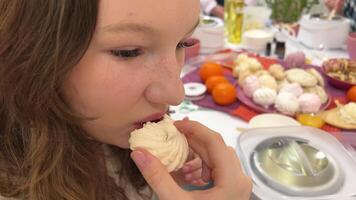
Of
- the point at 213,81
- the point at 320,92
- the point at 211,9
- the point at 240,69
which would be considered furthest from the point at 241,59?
the point at 211,9

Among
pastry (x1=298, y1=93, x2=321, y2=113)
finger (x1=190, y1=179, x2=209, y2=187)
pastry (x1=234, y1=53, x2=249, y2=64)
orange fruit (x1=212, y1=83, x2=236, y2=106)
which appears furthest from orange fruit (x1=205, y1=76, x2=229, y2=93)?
finger (x1=190, y1=179, x2=209, y2=187)

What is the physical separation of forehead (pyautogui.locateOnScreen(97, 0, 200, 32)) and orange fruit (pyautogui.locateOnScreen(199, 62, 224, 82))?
82cm

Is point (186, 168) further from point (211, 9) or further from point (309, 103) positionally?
point (211, 9)

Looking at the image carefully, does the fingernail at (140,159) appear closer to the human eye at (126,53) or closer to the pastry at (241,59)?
the human eye at (126,53)

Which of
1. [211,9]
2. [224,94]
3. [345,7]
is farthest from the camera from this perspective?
[211,9]

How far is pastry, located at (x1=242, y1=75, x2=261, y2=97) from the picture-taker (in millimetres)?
1241

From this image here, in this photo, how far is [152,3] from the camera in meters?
0.53

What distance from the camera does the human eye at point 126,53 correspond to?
541 mm

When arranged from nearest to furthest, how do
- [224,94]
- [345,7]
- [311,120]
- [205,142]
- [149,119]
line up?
[149,119] < [205,142] < [311,120] < [224,94] < [345,7]

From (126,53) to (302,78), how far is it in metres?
0.87

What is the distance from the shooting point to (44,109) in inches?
22.7

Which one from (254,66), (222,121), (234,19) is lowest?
(222,121)

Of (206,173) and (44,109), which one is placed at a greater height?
(44,109)

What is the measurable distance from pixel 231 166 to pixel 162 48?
0.27 m
